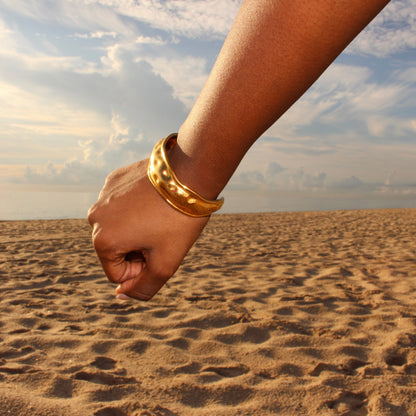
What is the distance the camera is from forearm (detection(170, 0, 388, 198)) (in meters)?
0.63

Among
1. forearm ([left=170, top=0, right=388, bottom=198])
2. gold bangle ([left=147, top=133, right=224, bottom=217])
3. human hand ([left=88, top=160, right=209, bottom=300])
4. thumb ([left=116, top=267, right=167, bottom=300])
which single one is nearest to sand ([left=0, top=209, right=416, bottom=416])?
thumb ([left=116, top=267, right=167, bottom=300])

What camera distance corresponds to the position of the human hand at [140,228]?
867 millimetres

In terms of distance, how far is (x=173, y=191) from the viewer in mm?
830

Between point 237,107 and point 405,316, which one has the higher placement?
point 237,107

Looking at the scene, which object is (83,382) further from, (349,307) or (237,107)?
(349,307)

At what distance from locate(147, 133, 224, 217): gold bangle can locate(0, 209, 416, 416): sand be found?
1.66 metres

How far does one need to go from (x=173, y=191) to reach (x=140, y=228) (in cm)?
12

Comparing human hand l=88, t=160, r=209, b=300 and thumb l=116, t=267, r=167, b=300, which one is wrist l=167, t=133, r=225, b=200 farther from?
thumb l=116, t=267, r=167, b=300

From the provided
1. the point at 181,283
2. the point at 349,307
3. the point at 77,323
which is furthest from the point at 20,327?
the point at 349,307

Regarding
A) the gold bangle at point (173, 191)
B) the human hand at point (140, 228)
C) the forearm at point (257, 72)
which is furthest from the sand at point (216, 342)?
the forearm at point (257, 72)

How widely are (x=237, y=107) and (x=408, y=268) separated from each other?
636 centimetres

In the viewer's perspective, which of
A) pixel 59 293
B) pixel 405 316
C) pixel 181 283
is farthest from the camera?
pixel 181 283

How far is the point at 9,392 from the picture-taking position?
85.6 inches

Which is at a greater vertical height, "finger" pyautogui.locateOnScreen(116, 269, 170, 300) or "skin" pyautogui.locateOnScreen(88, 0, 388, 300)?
"skin" pyautogui.locateOnScreen(88, 0, 388, 300)
